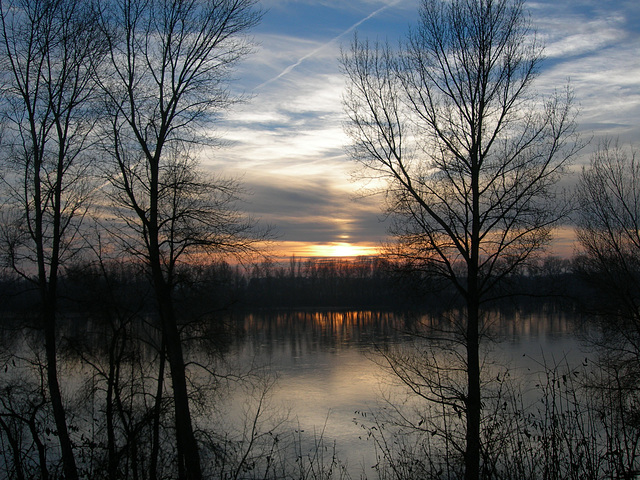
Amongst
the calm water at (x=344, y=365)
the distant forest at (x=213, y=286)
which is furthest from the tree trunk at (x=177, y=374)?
the calm water at (x=344, y=365)

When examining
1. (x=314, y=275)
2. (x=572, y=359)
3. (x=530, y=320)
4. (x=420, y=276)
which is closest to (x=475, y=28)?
(x=420, y=276)

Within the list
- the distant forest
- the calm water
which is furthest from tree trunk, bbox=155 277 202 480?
the calm water

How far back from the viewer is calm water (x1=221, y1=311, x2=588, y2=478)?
14.5m

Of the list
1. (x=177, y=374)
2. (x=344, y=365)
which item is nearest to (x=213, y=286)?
(x=177, y=374)

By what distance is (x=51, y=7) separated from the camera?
10672mm

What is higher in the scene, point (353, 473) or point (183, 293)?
point (183, 293)

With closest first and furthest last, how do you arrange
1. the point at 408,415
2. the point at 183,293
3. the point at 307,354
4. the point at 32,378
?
the point at 183,293 → the point at 408,415 → the point at 32,378 → the point at 307,354

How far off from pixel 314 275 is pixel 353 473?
283ft

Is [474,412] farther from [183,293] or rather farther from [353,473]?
[183,293]

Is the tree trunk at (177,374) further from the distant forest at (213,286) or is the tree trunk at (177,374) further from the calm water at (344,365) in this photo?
the calm water at (344,365)

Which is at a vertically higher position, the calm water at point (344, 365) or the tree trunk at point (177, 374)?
the tree trunk at point (177, 374)

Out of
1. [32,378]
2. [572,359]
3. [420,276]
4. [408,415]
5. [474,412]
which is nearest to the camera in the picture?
[474,412]

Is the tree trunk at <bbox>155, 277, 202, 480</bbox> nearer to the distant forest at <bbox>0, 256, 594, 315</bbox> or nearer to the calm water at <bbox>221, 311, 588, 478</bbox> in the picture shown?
the distant forest at <bbox>0, 256, 594, 315</bbox>

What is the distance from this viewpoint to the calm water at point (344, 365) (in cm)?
1448
